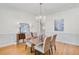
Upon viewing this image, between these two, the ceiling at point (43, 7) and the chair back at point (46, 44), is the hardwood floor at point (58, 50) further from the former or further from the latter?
the ceiling at point (43, 7)

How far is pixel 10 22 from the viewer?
6.78 feet

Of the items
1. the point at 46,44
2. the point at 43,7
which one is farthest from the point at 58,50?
the point at 43,7

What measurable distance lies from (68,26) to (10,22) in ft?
4.08

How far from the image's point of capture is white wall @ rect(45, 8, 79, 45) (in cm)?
206

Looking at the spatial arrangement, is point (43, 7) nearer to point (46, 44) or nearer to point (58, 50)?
point (46, 44)

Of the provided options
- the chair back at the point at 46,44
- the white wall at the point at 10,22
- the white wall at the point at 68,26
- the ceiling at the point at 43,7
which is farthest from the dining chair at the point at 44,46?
the ceiling at the point at 43,7

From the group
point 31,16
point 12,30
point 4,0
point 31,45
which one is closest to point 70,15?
point 31,16

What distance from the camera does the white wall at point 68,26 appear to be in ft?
6.76

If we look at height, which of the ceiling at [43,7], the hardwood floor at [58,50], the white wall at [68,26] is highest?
the ceiling at [43,7]

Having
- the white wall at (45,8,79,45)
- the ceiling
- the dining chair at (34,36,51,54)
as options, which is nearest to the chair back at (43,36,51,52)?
the dining chair at (34,36,51,54)

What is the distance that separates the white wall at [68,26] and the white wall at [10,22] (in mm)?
332

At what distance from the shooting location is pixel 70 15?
2078mm
